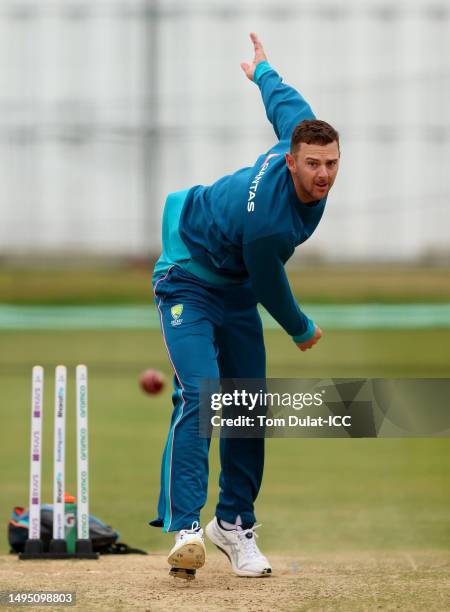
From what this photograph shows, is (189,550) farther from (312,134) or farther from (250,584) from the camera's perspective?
(312,134)

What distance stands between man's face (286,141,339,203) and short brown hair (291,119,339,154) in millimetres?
13

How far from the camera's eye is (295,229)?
3.99 m

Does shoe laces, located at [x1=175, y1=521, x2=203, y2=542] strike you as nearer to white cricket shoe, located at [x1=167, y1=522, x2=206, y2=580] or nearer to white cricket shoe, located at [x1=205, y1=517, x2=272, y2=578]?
white cricket shoe, located at [x1=167, y1=522, x2=206, y2=580]

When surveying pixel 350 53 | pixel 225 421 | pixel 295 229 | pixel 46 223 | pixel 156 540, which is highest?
pixel 350 53

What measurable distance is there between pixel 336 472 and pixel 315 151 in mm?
3562

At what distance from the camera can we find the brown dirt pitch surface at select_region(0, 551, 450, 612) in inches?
151

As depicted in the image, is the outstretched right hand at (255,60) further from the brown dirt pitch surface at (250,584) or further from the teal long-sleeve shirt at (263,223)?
the brown dirt pitch surface at (250,584)

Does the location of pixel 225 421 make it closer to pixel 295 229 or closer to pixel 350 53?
pixel 295 229

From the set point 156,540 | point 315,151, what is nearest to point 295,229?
point 315,151

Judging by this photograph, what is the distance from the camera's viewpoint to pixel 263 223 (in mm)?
3945

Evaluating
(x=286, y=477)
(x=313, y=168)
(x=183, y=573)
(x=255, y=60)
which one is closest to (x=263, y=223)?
(x=313, y=168)

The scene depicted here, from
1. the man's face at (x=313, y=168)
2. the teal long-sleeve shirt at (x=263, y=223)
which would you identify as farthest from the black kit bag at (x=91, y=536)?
the man's face at (x=313, y=168)

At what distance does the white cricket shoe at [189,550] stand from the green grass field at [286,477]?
123cm

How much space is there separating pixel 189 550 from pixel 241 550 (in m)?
0.47
